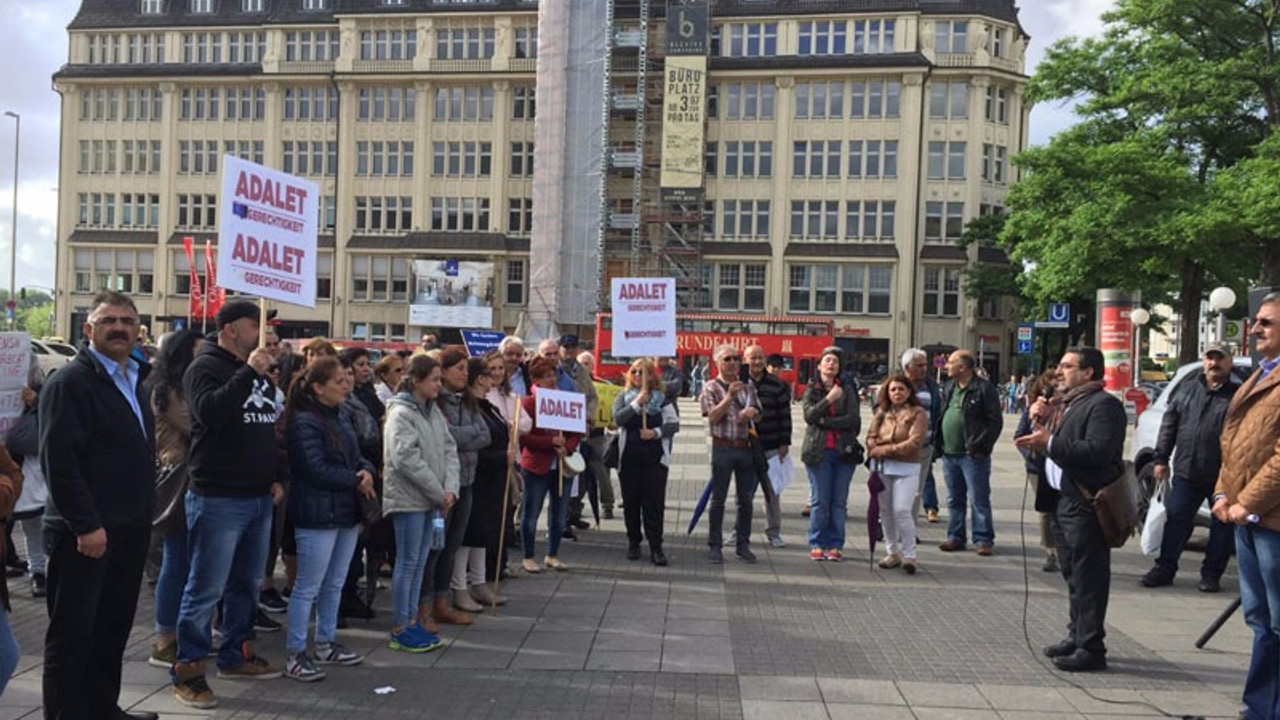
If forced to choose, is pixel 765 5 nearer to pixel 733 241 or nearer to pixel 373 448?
pixel 733 241

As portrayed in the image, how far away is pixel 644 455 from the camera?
30.7ft

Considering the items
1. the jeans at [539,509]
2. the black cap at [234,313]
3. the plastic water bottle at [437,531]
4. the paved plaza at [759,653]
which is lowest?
the paved plaza at [759,653]

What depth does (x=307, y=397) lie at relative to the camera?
5.74m

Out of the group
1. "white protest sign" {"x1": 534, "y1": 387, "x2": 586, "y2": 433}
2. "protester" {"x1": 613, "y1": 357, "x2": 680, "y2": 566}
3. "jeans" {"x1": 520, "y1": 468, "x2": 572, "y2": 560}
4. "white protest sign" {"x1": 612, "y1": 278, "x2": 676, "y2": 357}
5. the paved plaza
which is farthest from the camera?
"white protest sign" {"x1": 612, "y1": 278, "x2": 676, "y2": 357}

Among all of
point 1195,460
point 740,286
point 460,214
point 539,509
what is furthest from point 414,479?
point 460,214

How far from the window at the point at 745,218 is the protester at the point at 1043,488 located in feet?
157

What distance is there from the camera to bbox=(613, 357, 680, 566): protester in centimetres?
934

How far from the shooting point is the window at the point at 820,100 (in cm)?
5712

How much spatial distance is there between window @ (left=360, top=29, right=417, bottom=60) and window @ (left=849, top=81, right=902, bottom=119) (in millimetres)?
25266

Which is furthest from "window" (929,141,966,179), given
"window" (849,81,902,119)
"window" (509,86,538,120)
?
"window" (509,86,538,120)

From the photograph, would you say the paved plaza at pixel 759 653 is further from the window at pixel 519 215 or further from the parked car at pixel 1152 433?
the window at pixel 519 215

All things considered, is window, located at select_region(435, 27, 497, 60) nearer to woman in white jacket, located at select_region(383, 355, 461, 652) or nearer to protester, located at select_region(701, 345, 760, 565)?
protester, located at select_region(701, 345, 760, 565)

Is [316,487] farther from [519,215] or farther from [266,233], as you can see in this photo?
[519,215]

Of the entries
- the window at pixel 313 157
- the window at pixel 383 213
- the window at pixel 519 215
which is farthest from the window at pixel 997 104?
the window at pixel 313 157
